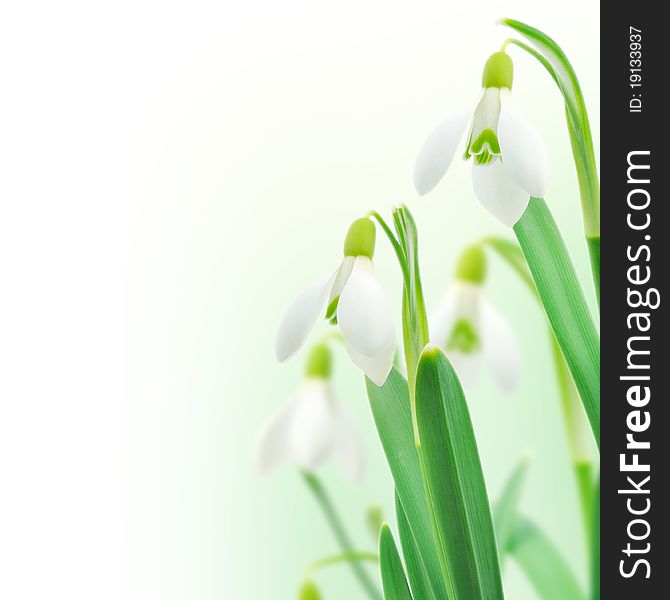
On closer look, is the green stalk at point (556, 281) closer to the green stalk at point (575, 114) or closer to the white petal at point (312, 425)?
the green stalk at point (575, 114)

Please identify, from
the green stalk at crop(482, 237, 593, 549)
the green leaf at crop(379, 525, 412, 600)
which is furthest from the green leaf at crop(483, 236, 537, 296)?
the green leaf at crop(379, 525, 412, 600)

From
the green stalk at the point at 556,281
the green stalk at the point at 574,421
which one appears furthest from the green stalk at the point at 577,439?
the green stalk at the point at 556,281

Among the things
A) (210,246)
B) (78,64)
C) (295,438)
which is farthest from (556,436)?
(78,64)

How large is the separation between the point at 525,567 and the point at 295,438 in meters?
0.21

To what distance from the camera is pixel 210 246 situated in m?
0.71

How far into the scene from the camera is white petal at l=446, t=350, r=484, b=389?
26.1 inches

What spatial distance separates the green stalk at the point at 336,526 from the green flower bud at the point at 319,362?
0.09 metres

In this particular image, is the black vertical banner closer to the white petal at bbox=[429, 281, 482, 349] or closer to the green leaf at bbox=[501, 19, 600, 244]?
the green leaf at bbox=[501, 19, 600, 244]

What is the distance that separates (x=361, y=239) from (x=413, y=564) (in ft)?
0.64

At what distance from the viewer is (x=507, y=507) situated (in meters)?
0.67

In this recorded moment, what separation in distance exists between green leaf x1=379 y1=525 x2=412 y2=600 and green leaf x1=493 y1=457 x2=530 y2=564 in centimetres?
19

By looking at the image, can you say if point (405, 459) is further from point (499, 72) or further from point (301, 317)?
point (499, 72)

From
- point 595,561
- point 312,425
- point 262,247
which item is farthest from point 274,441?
point 595,561

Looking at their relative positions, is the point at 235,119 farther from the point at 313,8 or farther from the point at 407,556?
the point at 407,556
